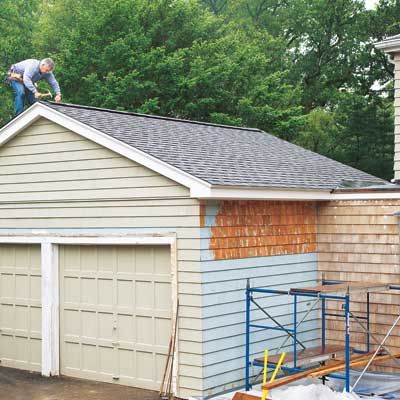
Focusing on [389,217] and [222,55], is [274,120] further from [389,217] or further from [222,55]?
[389,217]

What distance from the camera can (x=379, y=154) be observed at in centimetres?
3086

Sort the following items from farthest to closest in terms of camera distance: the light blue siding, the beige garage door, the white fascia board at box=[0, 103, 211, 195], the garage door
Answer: the beige garage door
the garage door
the light blue siding
the white fascia board at box=[0, 103, 211, 195]

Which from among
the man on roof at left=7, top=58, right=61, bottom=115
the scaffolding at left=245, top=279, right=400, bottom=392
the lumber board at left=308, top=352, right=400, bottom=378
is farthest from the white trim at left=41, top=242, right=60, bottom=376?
the lumber board at left=308, top=352, right=400, bottom=378

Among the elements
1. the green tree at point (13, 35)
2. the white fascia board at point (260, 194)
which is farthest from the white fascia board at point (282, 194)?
the green tree at point (13, 35)

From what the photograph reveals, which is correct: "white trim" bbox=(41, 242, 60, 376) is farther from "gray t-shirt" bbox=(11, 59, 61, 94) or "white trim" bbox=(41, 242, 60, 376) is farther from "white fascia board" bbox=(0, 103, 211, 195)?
"gray t-shirt" bbox=(11, 59, 61, 94)

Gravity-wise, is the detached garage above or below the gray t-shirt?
below

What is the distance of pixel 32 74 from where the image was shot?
13.9 metres

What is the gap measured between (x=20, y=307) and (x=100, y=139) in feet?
11.3

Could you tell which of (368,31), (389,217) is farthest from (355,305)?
(368,31)

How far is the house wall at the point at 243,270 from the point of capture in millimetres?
9898

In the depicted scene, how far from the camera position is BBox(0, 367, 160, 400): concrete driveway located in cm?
1012

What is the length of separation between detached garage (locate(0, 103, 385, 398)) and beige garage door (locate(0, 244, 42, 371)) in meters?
0.03

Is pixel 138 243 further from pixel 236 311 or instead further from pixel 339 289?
pixel 339 289

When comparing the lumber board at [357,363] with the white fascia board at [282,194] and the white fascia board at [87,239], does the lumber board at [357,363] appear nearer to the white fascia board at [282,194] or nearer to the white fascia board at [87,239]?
the white fascia board at [282,194]
